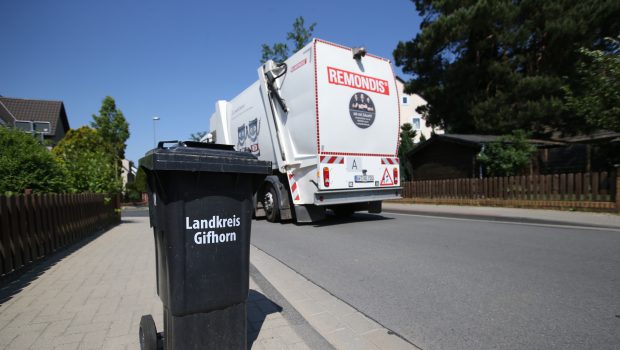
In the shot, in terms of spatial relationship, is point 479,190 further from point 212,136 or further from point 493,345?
point 493,345

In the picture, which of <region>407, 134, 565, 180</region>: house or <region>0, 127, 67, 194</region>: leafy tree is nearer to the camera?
<region>0, 127, 67, 194</region>: leafy tree

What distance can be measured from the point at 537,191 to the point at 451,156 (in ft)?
27.1

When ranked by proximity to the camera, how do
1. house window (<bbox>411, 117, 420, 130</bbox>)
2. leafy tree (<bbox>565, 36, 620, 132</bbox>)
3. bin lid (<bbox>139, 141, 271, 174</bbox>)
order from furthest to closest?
house window (<bbox>411, 117, 420, 130</bbox>), leafy tree (<bbox>565, 36, 620, 132</bbox>), bin lid (<bbox>139, 141, 271, 174</bbox>)

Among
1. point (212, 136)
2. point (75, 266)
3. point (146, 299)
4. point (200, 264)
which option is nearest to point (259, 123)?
point (212, 136)

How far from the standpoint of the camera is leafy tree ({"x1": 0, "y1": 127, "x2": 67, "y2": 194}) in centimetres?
693

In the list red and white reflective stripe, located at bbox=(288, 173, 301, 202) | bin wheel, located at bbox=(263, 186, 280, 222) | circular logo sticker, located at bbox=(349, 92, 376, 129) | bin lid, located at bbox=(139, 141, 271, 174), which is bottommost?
bin wheel, located at bbox=(263, 186, 280, 222)

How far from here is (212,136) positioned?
1447cm

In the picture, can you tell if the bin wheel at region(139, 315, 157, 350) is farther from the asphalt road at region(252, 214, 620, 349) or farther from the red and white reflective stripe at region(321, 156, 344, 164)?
the red and white reflective stripe at region(321, 156, 344, 164)

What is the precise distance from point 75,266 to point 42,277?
622mm

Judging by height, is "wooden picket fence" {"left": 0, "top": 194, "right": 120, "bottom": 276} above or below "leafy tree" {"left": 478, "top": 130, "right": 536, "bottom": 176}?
below

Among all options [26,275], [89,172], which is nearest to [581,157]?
[89,172]

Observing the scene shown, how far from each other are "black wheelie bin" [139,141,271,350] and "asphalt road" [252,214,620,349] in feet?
4.67

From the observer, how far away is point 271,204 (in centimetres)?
998

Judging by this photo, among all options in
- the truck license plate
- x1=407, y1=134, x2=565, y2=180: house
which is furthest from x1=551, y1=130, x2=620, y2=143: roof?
the truck license plate
